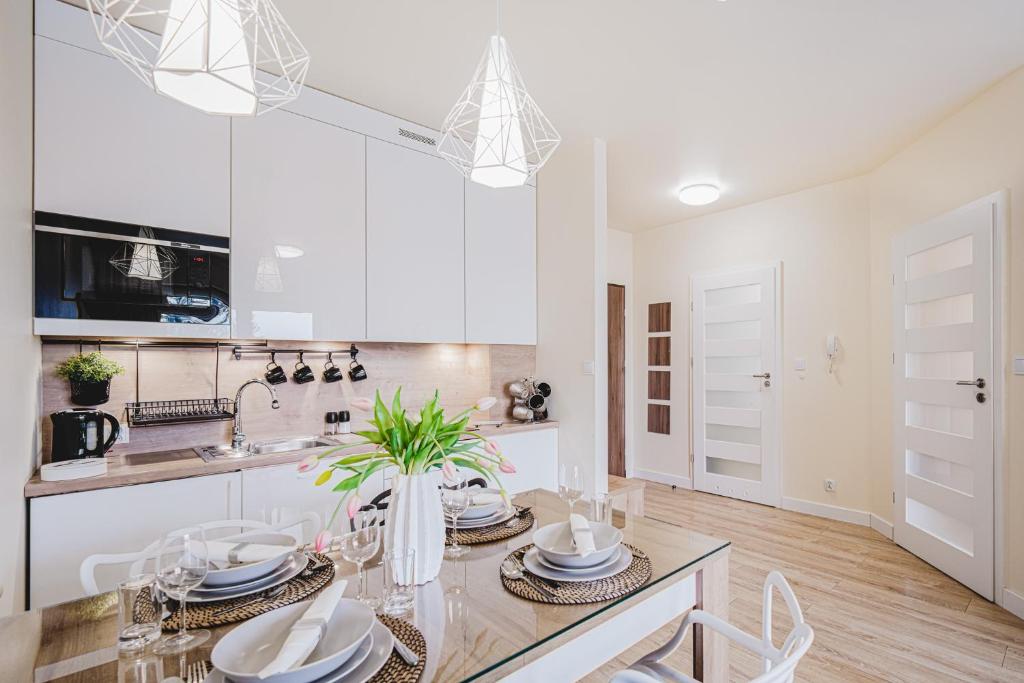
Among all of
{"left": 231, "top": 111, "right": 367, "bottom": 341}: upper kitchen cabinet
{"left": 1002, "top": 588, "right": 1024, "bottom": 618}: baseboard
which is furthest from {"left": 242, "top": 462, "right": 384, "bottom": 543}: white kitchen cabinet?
{"left": 1002, "top": 588, "right": 1024, "bottom": 618}: baseboard

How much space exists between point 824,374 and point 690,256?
160 centimetres

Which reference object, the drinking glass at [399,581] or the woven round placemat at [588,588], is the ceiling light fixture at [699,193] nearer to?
the woven round placemat at [588,588]

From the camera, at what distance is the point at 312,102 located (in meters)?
2.64

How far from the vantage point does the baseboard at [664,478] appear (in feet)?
16.4

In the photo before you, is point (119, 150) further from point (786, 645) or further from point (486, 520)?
point (786, 645)

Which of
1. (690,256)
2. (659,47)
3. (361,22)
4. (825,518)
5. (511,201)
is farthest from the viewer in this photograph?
(690,256)

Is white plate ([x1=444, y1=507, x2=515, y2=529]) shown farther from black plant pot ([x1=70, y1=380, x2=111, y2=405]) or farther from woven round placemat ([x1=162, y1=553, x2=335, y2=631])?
black plant pot ([x1=70, y1=380, x2=111, y2=405])

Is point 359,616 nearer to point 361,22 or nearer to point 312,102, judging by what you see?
point 361,22

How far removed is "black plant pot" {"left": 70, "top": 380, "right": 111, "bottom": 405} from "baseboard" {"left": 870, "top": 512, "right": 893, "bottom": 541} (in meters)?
4.65

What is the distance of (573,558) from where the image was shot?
119cm

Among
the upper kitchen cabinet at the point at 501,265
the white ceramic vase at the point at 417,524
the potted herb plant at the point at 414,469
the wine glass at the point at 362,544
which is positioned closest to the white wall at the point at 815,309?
the upper kitchen cabinet at the point at 501,265

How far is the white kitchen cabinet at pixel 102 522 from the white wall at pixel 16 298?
0.06 meters

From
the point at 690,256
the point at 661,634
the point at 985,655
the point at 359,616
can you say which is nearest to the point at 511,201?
the point at 690,256

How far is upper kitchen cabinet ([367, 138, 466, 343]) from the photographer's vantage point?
2.85m
